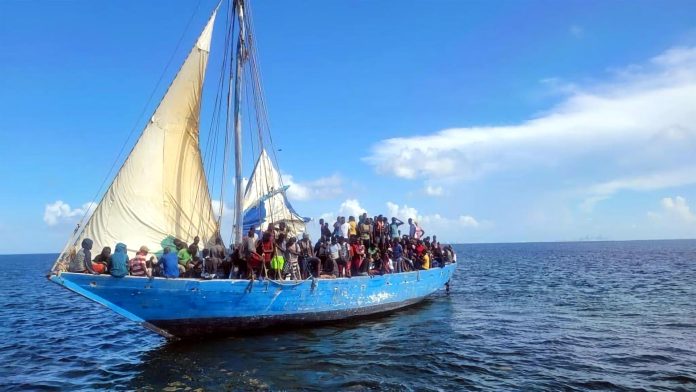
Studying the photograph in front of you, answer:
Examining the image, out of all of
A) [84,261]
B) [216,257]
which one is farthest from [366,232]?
[84,261]

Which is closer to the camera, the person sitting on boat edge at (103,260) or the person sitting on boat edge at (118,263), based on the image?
the person sitting on boat edge at (118,263)

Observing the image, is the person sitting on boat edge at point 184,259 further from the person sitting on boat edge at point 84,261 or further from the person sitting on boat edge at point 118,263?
the person sitting on boat edge at point 84,261

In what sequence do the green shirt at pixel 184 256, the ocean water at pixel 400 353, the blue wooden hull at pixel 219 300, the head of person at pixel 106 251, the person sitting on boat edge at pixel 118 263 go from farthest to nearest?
the green shirt at pixel 184 256 < the head of person at pixel 106 251 < the blue wooden hull at pixel 219 300 < the person sitting on boat edge at pixel 118 263 < the ocean water at pixel 400 353

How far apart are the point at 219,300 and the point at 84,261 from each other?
3.91 metres

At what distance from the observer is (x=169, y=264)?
Result: 47.7 ft

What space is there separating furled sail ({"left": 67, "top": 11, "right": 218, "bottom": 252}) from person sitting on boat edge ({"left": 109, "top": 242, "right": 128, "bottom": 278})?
3.70ft

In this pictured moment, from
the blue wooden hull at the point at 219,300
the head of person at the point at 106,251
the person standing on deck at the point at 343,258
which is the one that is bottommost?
the blue wooden hull at the point at 219,300

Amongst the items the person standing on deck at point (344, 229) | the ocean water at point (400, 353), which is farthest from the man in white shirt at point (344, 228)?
the ocean water at point (400, 353)

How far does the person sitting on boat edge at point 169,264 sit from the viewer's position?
572 inches

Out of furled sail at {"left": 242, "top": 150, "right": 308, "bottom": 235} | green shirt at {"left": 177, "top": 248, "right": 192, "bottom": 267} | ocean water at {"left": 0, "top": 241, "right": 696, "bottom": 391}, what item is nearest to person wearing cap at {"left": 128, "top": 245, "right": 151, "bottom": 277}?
green shirt at {"left": 177, "top": 248, "right": 192, "bottom": 267}

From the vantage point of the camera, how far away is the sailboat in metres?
14.2

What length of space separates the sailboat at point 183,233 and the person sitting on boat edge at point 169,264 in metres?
0.40

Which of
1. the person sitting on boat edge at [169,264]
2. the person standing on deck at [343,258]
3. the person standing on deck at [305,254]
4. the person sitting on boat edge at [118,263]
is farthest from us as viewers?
the person standing on deck at [343,258]

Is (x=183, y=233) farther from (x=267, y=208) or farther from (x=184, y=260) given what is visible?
(x=267, y=208)
